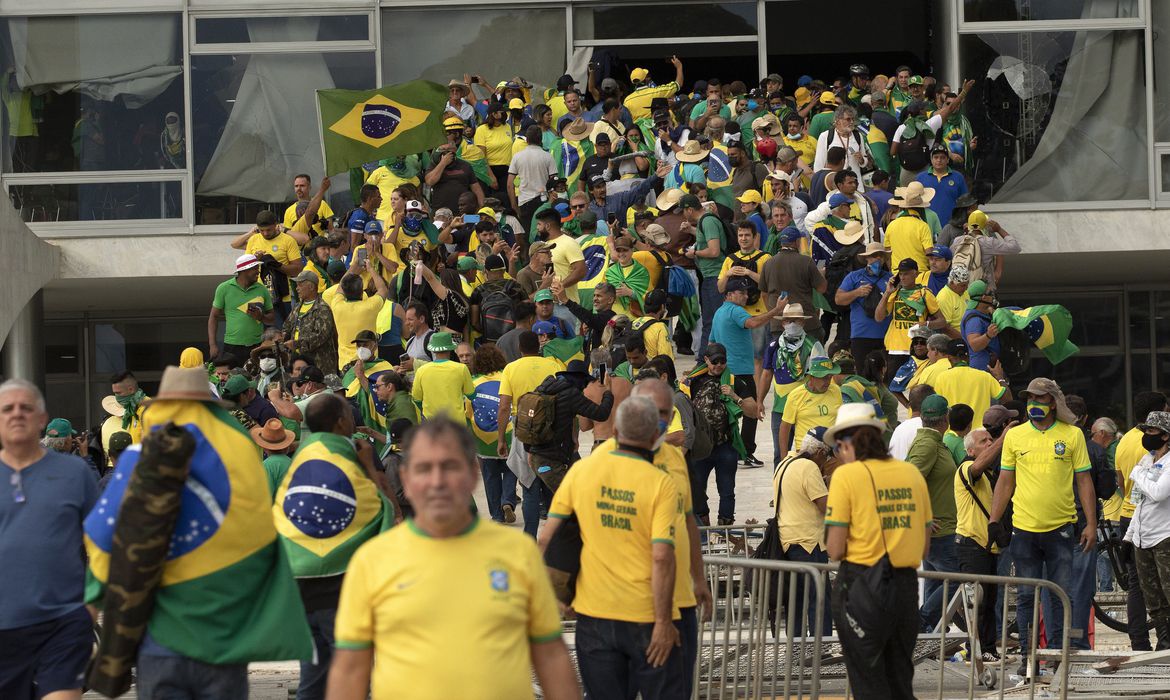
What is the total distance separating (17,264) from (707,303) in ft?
31.8

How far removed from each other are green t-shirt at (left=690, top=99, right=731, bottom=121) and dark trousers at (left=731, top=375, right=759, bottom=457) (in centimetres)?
551

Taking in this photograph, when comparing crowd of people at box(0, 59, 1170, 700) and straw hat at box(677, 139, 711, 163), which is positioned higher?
straw hat at box(677, 139, 711, 163)

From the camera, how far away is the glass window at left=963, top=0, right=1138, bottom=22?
2383 cm

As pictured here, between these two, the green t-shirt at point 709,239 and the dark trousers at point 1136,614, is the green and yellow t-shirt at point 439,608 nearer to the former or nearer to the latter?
the dark trousers at point 1136,614

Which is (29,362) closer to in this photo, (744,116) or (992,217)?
(744,116)

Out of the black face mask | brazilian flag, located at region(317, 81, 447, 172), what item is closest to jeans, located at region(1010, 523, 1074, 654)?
the black face mask

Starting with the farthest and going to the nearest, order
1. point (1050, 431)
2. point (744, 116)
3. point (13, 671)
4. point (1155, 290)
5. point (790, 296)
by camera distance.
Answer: point (1155, 290), point (744, 116), point (790, 296), point (1050, 431), point (13, 671)

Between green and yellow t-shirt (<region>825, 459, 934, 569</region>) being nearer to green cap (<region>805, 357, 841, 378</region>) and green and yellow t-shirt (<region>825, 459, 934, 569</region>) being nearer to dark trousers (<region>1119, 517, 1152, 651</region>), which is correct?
dark trousers (<region>1119, 517, 1152, 651</region>)

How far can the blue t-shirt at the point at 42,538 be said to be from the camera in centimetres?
644

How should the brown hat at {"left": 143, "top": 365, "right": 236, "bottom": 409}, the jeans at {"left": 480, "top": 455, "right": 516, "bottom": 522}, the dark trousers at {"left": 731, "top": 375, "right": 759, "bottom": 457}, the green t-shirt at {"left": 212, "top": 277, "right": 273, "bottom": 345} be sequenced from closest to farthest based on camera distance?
the brown hat at {"left": 143, "top": 365, "right": 236, "bottom": 409} < the jeans at {"left": 480, "top": 455, "right": 516, "bottom": 522} < the dark trousers at {"left": 731, "top": 375, "right": 759, "bottom": 457} < the green t-shirt at {"left": 212, "top": 277, "right": 273, "bottom": 345}

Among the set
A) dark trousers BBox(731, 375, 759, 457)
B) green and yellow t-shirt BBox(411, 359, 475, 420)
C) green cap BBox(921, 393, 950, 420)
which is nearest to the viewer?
green cap BBox(921, 393, 950, 420)

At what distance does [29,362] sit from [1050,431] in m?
15.7

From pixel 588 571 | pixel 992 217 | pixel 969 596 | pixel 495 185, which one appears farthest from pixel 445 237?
pixel 588 571

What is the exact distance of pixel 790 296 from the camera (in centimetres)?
1504
